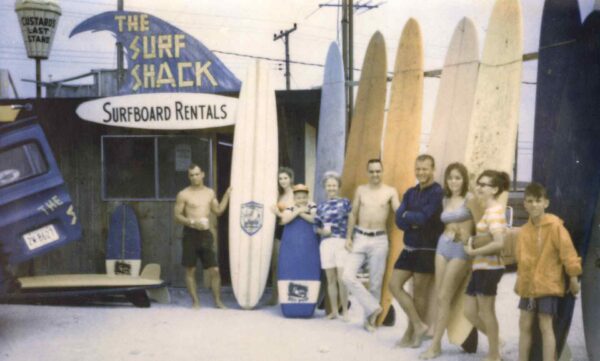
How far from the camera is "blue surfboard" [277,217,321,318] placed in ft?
17.8

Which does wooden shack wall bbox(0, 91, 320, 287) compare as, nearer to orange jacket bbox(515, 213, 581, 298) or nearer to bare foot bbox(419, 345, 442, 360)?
bare foot bbox(419, 345, 442, 360)

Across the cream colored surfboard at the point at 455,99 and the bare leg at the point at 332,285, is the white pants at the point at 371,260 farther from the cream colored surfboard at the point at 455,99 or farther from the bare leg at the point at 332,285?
the cream colored surfboard at the point at 455,99

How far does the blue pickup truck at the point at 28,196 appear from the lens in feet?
18.4

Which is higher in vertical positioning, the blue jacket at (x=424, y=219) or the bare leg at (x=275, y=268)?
the blue jacket at (x=424, y=219)

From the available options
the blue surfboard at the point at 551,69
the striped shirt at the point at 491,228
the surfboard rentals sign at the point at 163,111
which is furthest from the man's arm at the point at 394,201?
the surfboard rentals sign at the point at 163,111

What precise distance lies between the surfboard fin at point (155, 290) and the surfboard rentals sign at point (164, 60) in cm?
177

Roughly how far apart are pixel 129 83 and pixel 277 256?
234 centimetres

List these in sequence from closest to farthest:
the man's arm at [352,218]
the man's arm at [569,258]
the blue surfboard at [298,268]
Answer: the man's arm at [569,258] < the man's arm at [352,218] < the blue surfboard at [298,268]

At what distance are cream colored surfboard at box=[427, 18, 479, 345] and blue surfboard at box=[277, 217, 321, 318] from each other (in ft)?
4.12

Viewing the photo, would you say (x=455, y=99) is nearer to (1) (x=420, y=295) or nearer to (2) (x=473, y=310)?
(1) (x=420, y=295)

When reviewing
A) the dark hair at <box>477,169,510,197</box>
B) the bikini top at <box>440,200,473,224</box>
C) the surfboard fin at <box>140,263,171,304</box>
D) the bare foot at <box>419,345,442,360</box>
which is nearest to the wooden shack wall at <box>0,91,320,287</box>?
the surfboard fin at <box>140,263,171,304</box>

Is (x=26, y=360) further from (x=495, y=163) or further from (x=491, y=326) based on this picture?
(x=495, y=163)

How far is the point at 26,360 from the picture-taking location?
4.02 m

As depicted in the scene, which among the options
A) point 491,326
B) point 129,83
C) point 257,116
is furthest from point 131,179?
point 491,326
